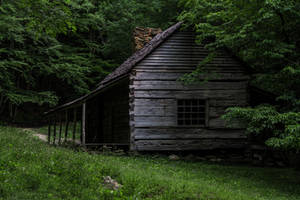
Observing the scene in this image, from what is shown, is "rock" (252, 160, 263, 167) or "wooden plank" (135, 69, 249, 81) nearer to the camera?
"wooden plank" (135, 69, 249, 81)

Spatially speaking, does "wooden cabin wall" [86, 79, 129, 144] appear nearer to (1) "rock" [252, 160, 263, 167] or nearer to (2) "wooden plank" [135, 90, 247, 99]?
(2) "wooden plank" [135, 90, 247, 99]

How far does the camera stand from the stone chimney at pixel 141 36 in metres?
22.4

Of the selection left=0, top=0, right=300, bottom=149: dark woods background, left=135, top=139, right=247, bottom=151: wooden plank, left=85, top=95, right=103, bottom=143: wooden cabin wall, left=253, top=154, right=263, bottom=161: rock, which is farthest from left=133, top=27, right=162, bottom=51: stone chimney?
left=253, top=154, right=263, bottom=161: rock

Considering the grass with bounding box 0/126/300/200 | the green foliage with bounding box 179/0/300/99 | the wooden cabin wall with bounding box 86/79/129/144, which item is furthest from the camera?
the wooden cabin wall with bounding box 86/79/129/144

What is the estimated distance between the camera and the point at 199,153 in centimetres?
1655

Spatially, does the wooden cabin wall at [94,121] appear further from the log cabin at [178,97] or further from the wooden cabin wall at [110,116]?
the log cabin at [178,97]

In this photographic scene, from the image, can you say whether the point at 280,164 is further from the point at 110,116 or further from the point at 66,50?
the point at 66,50

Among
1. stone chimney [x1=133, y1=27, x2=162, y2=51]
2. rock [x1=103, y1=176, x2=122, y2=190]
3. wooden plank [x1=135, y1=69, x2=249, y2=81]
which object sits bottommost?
rock [x1=103, y1=176, x2=122, y2=190]

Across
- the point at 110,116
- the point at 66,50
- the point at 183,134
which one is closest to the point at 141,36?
the point at 110,116

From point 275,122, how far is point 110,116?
36.1ft

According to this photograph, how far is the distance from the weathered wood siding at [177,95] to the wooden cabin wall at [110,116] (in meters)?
1.49

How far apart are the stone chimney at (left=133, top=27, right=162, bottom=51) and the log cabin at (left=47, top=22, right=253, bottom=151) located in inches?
245

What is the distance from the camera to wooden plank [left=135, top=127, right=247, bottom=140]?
1573 cm

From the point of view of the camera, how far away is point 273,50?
11.4m
